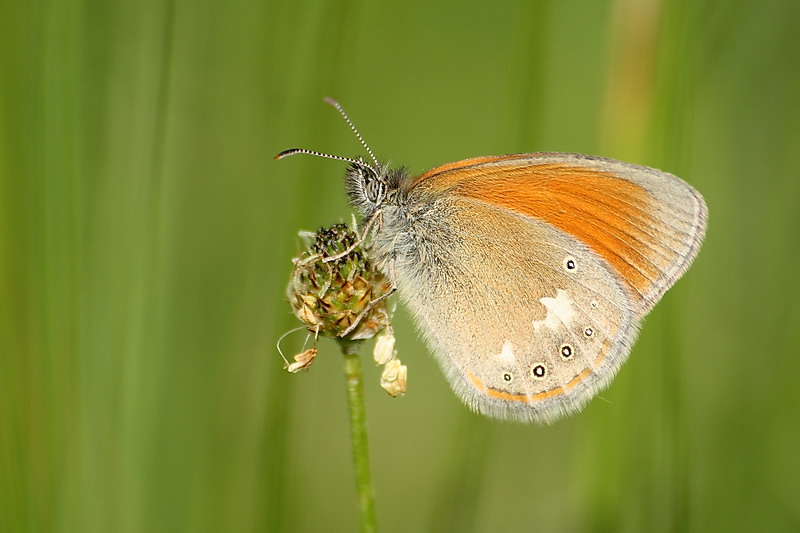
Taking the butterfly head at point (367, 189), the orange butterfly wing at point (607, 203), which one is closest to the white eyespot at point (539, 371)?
the orange butterfly wing at point (607, 203)


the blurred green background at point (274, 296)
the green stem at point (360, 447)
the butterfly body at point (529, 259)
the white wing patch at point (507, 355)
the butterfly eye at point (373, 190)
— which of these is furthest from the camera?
the butterfly eye at point (373, 190)

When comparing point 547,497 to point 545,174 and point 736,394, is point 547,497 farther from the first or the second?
point 545,174

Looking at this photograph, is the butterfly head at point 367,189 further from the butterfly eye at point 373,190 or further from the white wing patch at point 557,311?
the white wing patch at point 557,311

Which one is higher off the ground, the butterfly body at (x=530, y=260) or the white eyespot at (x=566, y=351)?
the butterfly body at (x=530, y=260)

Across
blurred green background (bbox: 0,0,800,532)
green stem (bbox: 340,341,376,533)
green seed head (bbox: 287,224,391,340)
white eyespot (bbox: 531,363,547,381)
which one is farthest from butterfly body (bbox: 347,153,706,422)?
green stem (bbox: 340,341,376,533)

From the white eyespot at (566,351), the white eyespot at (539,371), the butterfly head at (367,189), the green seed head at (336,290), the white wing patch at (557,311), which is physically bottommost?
the white eyespot at (539,371)

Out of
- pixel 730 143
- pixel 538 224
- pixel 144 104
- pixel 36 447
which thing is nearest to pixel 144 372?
pixel 36 447
